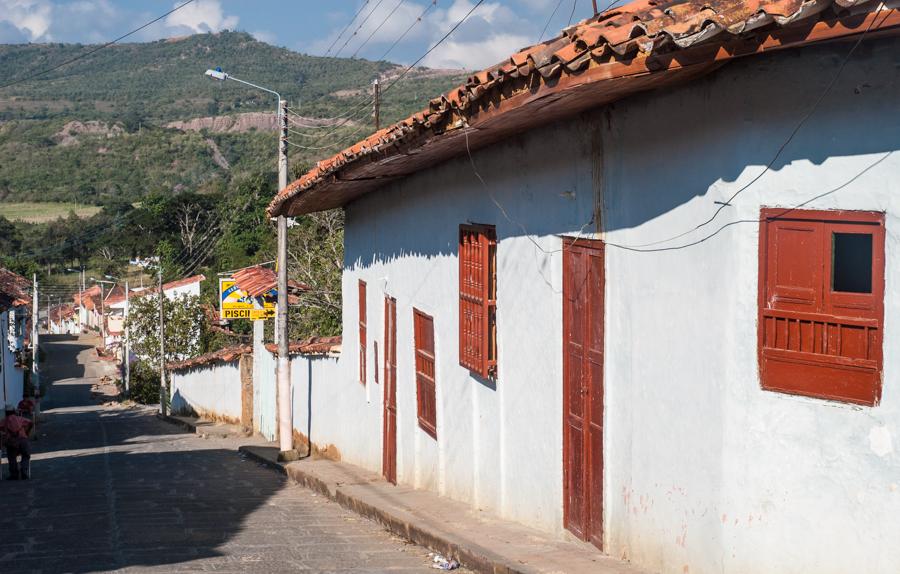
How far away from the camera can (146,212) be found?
73000 millimetres

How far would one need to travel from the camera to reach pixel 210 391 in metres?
31.2

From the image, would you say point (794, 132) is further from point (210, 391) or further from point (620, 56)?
point (210, 391)

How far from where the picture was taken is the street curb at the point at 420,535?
6.86 m

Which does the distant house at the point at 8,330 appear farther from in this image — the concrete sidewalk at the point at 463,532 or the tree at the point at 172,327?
the concrete sidewalk at the point at 463,532

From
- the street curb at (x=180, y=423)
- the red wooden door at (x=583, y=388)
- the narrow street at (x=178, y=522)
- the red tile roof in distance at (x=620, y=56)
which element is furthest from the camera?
the street curb at (x=180, y=423)

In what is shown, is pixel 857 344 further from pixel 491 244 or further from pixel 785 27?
→ pixel 491 244

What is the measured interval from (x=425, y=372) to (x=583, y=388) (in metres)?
4.42

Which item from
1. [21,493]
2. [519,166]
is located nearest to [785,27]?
[519,166]

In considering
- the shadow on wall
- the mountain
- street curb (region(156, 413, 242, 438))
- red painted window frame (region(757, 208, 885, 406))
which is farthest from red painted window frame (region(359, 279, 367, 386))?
the mountain

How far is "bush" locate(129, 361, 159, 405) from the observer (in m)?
52.3

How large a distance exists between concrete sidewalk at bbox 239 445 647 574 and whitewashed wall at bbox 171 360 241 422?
14511 millimetres

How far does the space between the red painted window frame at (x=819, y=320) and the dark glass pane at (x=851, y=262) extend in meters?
0.02

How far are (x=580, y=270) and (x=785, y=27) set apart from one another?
9.56ft

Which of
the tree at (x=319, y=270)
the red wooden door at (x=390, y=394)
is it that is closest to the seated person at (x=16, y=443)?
the red wooden door at (x=390, y=394)
